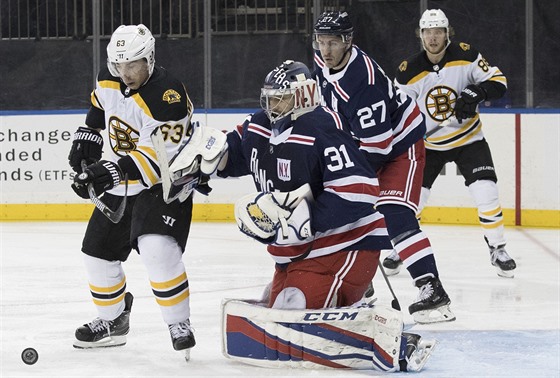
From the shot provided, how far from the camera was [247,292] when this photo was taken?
569 centimetres

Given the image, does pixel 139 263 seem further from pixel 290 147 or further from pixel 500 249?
pixel 290 147

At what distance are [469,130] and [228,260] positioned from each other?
147cm

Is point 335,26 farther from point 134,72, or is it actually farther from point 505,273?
point 505,273

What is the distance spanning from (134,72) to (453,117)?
103 inches

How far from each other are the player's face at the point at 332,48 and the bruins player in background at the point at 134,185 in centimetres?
69

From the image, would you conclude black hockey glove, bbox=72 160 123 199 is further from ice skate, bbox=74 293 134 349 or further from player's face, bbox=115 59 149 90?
ice skate, bbox=74 293 134 349

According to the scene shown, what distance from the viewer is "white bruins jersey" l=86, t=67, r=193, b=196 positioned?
4.07 metres

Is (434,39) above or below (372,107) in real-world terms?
above

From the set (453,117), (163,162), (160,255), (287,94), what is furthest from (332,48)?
(453,117)

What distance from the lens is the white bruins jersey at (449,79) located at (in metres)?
6.27

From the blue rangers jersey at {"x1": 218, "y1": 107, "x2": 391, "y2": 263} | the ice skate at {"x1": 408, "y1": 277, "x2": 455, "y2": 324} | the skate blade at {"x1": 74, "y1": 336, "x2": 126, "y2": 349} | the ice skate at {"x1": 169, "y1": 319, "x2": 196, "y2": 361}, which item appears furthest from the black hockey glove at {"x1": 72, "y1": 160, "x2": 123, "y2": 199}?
the ice skate at {"x1": 408, "y1": 277, "x2": 455, "y2": 324}

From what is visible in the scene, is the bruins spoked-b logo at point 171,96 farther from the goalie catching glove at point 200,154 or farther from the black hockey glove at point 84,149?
the black hockey glove at point 84,149

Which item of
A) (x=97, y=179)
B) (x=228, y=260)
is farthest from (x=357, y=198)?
(x=228, y=260)

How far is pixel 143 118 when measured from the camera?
4.15 meters
